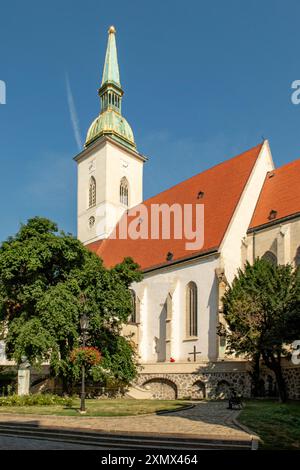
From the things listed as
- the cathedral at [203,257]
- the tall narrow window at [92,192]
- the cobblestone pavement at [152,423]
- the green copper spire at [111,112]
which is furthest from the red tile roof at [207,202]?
the cobblestone pavement at [152,423]

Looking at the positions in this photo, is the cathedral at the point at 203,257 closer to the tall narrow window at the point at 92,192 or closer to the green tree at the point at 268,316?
the green tree at the point at 268,316

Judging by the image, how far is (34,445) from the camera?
10477mm

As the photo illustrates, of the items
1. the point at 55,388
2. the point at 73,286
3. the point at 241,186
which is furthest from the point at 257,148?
the point at 55,388

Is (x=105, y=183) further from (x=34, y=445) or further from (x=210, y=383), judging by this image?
(x=34, y=445)

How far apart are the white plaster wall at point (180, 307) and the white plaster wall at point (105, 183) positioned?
1224cm

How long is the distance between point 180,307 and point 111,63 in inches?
1298

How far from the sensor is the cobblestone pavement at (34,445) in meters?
10.1

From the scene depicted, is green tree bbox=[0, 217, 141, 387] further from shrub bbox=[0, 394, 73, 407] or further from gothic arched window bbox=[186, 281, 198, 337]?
gothic arched window bbox=[186, 281, 198, 337]

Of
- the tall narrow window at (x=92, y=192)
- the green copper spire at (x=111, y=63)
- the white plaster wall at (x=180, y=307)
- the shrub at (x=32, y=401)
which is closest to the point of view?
the shrub at (x=32, y=401)

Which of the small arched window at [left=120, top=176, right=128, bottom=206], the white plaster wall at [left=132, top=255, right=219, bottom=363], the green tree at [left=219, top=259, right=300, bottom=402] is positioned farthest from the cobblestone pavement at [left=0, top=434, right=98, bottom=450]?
the small arched window at [left=120, top=176, right=128, bottom=206]

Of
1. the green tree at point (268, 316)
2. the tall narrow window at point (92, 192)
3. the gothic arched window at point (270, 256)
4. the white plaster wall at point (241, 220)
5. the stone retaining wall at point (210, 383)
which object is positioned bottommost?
the stone retaining wall at point (210, 383)

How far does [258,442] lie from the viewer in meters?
9.80
